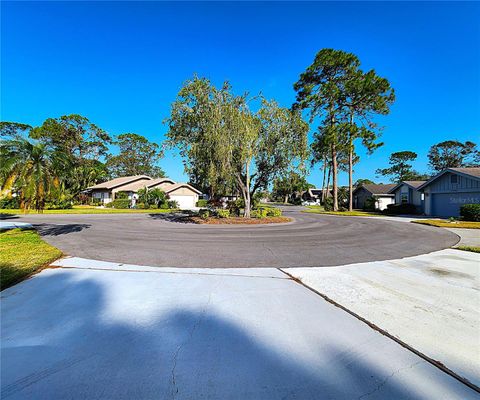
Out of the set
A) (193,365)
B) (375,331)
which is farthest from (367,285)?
(193,365)

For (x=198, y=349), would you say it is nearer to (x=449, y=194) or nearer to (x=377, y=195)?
(x=449, y=194)

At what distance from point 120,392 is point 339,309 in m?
2.87

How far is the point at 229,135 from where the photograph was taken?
14.6m

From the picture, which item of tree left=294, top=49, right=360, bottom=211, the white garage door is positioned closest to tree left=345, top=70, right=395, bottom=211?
tree left=294, top=49, right=360, bottom=211

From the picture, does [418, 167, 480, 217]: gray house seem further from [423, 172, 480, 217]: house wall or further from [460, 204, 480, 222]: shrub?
[460, 204, 480, 222]: shrub

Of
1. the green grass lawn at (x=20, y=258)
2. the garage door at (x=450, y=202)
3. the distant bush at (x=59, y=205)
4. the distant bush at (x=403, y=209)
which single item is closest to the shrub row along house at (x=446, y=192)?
the garage door at (x=450, y=202)

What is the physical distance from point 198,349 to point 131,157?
57.1m

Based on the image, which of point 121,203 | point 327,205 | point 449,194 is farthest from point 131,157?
point 449,194

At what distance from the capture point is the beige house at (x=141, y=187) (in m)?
35.5

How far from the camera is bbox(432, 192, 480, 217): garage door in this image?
17.9 m

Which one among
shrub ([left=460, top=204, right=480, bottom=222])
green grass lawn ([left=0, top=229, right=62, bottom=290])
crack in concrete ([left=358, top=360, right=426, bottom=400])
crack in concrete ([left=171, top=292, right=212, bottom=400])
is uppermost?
shrub ([left=460, top=204, right=480, bottom=222])

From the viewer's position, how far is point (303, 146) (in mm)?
16594

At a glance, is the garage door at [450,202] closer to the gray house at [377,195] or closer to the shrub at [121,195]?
the gray house at [377,195]

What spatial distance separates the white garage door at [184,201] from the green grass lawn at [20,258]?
92.8 feet
